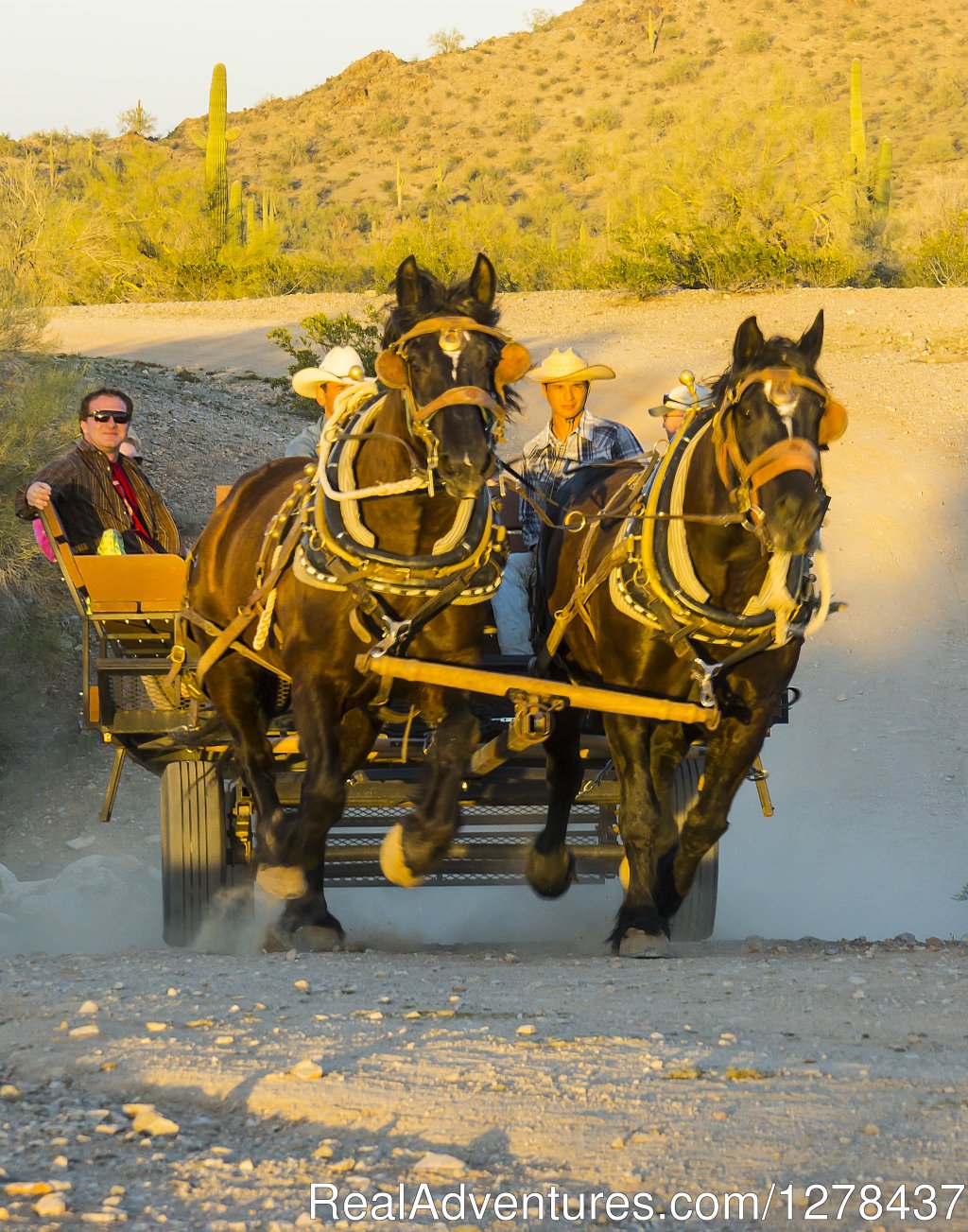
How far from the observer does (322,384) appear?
716cm

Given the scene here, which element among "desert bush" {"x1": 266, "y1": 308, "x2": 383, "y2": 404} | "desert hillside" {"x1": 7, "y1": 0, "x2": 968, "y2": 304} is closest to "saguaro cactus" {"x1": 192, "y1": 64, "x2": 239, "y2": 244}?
"desert hillside" {"x1": 7, "y1": 0, "x2": 968, "y2": 304}

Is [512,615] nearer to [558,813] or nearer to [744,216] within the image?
[558,813]

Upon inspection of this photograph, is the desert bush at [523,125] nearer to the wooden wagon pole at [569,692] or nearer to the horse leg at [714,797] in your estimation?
the horse leg at [714,797]

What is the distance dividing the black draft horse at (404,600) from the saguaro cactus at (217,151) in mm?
29620

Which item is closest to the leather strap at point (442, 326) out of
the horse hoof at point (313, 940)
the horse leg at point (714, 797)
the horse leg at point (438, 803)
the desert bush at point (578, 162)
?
the horse leg at point (438, 803)

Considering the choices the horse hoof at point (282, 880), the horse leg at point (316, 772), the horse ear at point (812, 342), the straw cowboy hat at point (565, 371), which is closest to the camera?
the horse ear at point (812, 342)

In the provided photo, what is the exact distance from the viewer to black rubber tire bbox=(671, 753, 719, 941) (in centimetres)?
678

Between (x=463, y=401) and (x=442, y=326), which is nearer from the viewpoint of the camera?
(x=463, y=401)

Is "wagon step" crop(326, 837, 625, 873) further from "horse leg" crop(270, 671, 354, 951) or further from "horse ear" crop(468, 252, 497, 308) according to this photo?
"horse ear" crop(468, 252, 497, 308)

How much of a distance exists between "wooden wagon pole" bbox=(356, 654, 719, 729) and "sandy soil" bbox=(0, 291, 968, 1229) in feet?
2.93

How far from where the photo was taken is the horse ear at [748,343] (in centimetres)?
Result: 533

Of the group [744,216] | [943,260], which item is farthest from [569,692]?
[943,260]

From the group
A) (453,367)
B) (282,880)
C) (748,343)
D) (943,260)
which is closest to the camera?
(453,367)

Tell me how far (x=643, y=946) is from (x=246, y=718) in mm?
1845
